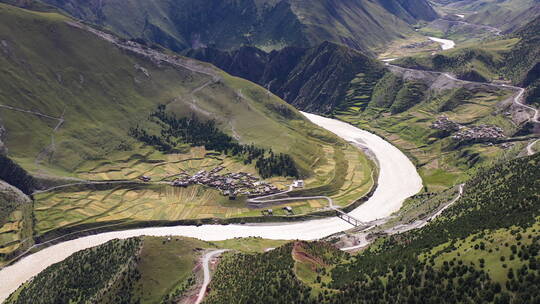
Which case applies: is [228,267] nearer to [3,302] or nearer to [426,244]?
[426,244]

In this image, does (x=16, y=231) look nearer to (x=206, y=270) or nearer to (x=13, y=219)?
(x=13, y=219)

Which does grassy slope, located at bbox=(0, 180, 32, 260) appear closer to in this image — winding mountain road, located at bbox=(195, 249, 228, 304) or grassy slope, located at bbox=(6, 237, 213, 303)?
grassy slope, located at bbox=(6, 237, 213, 303)

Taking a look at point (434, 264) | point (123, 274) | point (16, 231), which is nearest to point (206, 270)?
point (123, 274)

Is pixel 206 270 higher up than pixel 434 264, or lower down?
lower down

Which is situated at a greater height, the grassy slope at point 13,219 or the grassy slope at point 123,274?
the grassy slope at point 123,274

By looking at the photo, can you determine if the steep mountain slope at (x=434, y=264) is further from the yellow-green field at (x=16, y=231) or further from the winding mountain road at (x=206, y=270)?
the yellow-green field at (x=16, y=231)

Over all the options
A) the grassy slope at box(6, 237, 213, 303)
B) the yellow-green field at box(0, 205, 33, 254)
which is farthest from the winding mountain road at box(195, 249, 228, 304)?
the yellow-green field at box(0, 205, 33, 254)

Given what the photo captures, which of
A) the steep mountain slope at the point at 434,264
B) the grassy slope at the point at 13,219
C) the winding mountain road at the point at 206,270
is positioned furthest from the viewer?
the grassy slope at the point at 13,219

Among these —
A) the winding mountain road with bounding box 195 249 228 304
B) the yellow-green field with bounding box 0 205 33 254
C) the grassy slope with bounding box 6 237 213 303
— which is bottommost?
the yellow-green field with bounding box 0 205 33 254

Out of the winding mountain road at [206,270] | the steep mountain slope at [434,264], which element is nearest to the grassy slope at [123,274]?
the winding mountain road at [206,270]

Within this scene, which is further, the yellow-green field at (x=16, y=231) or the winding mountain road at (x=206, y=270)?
the yellow-green field at (x=16, y=231)
